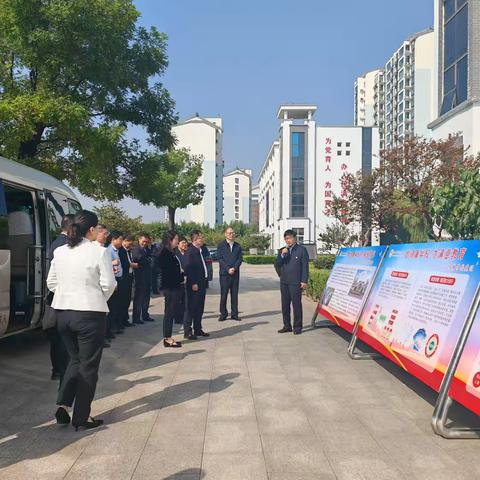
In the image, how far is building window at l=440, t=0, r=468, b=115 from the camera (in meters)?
26.2

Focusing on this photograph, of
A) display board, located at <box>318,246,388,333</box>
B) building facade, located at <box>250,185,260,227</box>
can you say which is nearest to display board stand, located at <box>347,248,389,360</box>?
display board, located at <box>318,246,388,333</box>

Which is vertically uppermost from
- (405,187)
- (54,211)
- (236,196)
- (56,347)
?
(236,196)

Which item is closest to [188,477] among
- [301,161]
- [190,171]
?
[190,171]

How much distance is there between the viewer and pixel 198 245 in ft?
31.8

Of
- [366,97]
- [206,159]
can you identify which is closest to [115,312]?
[206,159]

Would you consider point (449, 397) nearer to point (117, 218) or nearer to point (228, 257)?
point (228, 257)

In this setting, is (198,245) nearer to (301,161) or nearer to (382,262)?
(382,262)

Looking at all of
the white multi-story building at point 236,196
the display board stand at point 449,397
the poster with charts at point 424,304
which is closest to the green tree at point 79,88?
the poster with charts at point 424,304

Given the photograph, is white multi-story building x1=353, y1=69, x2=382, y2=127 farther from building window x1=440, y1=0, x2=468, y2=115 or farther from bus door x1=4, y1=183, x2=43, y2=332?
bus door x1=4, y1=183, x2=43, y2=332

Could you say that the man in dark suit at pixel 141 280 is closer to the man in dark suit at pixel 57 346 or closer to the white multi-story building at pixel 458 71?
the man in dark suit at pixel 57 346

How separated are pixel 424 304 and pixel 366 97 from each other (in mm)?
133624

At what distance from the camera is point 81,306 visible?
426 cm

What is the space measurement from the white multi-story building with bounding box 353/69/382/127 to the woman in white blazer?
130 metres

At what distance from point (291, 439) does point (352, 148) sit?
62.8m
